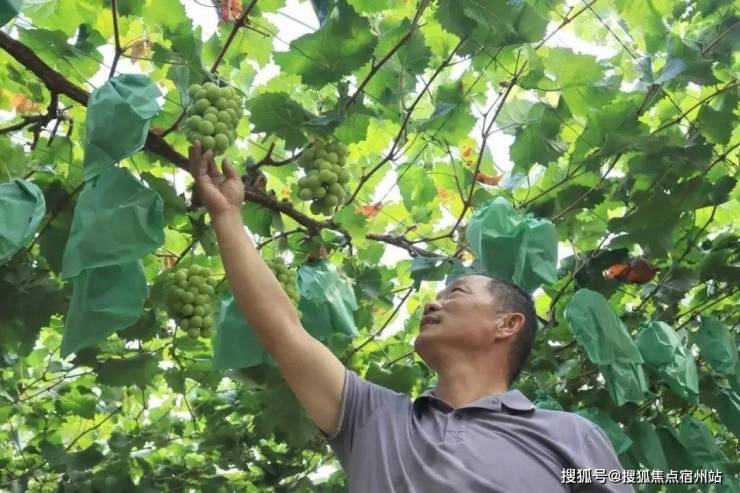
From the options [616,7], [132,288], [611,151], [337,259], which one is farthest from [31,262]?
[616,7]

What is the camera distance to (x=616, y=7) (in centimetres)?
247

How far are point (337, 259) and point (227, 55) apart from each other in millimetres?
785

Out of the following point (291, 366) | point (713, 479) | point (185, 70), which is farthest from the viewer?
point (713, 479)

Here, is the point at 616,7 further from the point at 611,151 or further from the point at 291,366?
the point at 291,366

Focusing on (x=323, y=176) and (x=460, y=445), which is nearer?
(x=460, y=445)

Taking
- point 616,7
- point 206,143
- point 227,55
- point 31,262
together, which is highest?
point 616,7

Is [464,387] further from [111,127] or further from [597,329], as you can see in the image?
[111,127]

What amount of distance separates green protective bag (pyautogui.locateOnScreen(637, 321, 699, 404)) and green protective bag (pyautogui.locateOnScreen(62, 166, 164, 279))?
4.88 feet

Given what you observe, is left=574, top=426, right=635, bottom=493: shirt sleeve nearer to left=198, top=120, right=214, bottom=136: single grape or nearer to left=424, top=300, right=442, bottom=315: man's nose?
left=424, top=300, right=442, bottom=315: man's nose

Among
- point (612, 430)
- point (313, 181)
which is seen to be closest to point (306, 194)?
point (313, 181)

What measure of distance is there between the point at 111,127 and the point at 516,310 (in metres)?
0.95

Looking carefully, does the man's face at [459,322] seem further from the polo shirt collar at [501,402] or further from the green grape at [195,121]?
the green grape at [195,121]

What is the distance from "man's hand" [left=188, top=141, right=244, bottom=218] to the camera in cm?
169

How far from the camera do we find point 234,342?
2.01 meters
